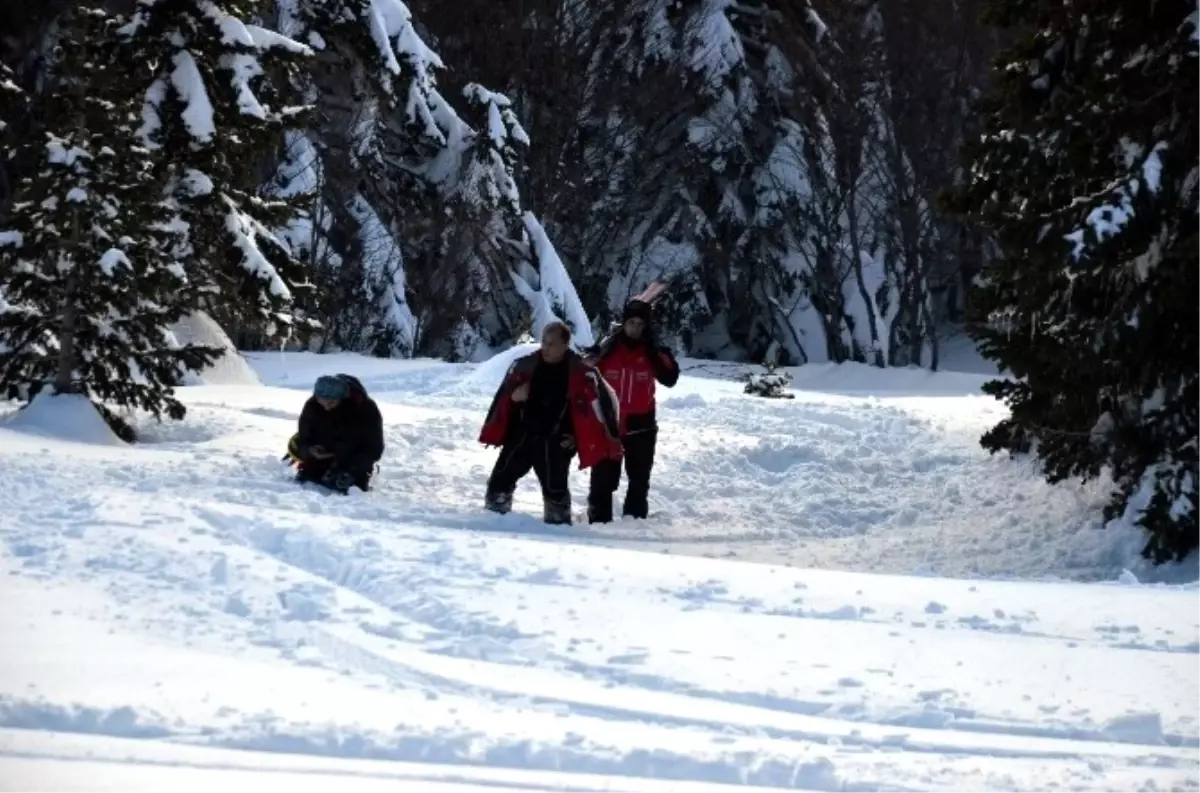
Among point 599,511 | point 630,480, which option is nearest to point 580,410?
point 599,511

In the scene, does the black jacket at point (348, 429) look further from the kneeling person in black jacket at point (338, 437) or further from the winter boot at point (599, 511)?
the winter boot at point (599, 511)

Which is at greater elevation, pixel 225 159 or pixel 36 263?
pixel 225 159

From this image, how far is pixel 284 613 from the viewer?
22.7ft

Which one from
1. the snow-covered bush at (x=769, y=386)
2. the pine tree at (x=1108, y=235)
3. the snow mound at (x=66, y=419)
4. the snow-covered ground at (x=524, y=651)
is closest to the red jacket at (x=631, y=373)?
the snow-covered ground at (x=524, y=651)

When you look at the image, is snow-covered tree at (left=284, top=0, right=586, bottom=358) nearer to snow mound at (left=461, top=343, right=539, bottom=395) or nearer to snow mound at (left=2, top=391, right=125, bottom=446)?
snow mound at (left=461, top=343, right=539, bottom=395)

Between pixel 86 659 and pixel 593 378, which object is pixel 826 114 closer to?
pixel 593 378

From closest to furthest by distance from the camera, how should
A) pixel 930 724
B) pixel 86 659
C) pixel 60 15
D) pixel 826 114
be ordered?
pixel 930 724
pixel 86 659
pixel 60 15
pixel 826 114

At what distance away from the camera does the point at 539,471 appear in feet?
36.6

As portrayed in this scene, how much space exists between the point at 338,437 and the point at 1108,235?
17.3 feet

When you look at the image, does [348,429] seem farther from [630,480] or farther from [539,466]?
[630,480]

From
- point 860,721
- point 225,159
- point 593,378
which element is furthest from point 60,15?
point 860,721

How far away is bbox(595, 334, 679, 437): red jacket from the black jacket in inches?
71.9

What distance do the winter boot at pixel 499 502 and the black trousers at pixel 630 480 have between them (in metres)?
0.77

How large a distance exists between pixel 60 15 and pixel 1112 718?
56.6ft
